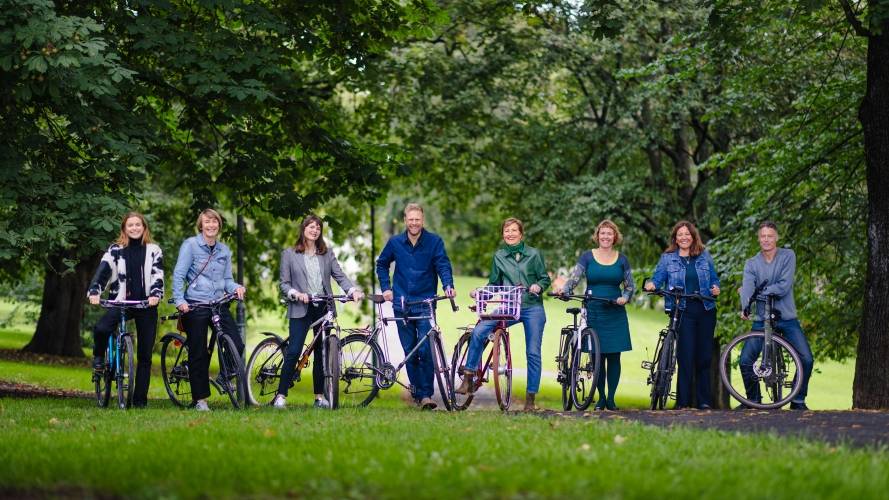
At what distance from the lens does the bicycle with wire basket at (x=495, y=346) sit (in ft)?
38.2

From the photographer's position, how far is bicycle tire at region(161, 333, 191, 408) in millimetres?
12766

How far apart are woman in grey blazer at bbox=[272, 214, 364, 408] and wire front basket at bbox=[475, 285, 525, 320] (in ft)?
4.58

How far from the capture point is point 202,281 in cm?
1222

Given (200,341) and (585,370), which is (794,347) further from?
(200,341)

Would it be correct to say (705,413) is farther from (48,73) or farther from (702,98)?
(702,98)

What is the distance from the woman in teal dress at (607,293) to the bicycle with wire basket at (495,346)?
0.76 meters

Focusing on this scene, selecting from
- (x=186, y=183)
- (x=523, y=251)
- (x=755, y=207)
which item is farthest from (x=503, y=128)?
(x=523, y=251)

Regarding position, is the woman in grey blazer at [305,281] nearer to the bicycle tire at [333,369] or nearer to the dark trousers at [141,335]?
the bicycle tire at [333,369]

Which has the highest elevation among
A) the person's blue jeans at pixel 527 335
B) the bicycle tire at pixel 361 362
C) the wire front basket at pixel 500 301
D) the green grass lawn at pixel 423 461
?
the wire front basket at pixel 500 301

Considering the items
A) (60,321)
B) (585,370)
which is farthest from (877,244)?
(60,321)

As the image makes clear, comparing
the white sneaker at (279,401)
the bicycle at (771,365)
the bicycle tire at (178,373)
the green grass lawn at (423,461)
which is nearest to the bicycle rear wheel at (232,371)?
the white sneaker at (279,401)

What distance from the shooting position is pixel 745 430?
9062 mm

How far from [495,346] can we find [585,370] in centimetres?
101

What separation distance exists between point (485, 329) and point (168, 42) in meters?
5.59
